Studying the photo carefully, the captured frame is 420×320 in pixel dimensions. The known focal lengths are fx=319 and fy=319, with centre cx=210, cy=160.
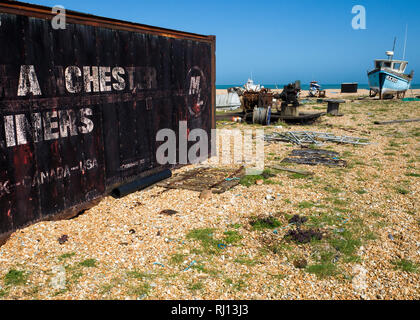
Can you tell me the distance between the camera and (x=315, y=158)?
11.6 metres

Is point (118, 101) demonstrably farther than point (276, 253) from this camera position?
Yes

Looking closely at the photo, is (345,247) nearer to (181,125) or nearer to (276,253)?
(276,253)

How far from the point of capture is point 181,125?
10227 millimetres

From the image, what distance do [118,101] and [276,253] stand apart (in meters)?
5.04

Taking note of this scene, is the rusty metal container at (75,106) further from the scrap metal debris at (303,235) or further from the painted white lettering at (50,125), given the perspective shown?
the scrap metal debris at (303,235)

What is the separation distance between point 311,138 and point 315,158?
3750mm

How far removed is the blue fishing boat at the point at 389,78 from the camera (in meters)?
36.8

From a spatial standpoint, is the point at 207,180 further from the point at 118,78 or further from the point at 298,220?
the point at 118,78

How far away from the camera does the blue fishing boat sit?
3675 cm

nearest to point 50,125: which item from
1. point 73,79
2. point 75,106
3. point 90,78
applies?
point 75,106

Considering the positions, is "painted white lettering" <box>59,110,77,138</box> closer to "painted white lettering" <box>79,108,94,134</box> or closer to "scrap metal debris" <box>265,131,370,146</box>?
"painted white lettering" <box>79,108,94,134</box>
